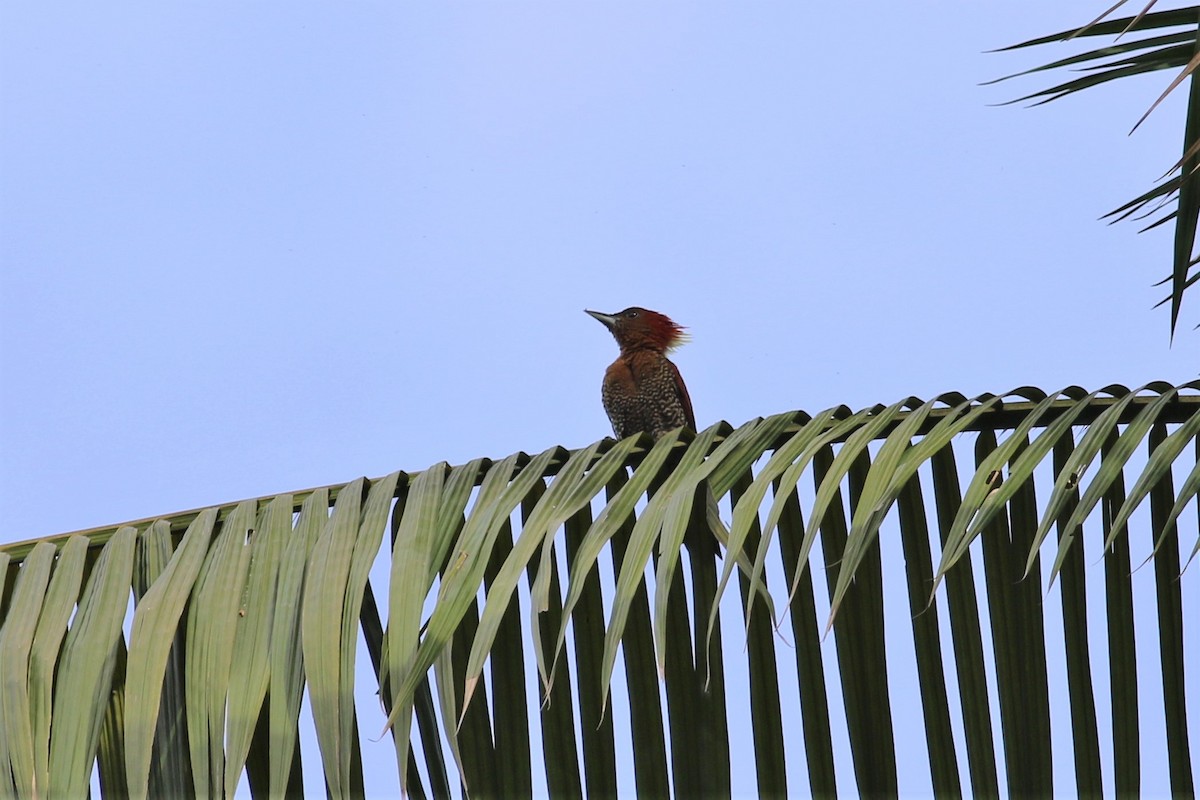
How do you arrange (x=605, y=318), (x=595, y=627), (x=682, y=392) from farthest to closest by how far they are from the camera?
(x=605, y=318) → (x=682, y=392) → (x=595, y=627)

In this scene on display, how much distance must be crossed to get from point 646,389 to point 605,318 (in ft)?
2.27

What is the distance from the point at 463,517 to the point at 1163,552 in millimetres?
1190

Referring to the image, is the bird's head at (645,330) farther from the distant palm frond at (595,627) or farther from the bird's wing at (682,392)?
the distant palm frond at (595,627)

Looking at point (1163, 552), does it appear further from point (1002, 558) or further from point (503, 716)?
point (503, 716)

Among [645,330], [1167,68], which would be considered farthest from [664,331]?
[1167,68]

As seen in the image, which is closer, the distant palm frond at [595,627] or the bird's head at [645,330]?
the distant palm frond at [595,627]

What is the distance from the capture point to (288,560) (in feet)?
7.91

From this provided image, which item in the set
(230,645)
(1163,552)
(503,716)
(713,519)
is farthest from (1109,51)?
(230,645)

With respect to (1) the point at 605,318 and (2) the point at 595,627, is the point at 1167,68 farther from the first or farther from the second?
(1) the point at 605,318

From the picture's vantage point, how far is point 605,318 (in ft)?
23.9

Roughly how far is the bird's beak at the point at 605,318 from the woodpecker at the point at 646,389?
0.66 ft

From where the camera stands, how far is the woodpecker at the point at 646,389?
22.0 feet

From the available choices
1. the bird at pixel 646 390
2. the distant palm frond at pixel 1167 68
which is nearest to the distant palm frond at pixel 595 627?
the distant palm frond at pixel 1167 68

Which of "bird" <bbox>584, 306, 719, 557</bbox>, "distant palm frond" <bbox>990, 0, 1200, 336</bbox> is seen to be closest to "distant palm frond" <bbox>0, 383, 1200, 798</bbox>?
"distant palm frond" <bbox>990, 0, 1200, 336</bbox>
